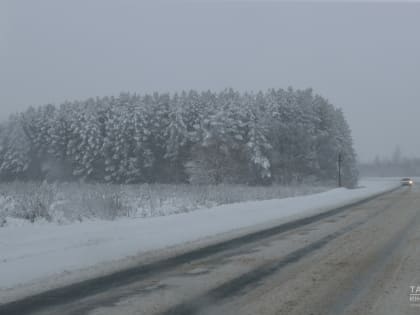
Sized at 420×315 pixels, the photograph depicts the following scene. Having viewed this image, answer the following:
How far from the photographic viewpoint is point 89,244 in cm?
1241

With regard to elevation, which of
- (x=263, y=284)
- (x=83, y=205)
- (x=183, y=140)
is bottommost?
(x=263, y=284)

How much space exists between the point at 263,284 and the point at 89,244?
5455 mm

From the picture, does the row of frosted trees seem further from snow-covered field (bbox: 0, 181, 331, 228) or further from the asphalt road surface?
the asphalt road surface

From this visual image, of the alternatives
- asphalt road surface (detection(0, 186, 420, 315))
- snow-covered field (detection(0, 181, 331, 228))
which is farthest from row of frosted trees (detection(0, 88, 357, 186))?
asphalt road surface (detection(0, 186, 420, 315))

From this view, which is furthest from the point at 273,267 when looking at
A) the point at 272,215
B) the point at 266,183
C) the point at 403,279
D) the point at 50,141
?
the point at 50,141

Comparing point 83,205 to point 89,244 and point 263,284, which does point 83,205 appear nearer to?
point 89,244

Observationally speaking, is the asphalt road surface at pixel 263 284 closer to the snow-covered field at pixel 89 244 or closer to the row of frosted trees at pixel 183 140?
the snow-covered field at pixel 89 244

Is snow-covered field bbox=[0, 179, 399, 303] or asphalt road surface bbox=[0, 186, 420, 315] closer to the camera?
asphalt road surface bbox=[0, 186, 420, 315]

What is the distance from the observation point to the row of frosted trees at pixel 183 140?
6147cm

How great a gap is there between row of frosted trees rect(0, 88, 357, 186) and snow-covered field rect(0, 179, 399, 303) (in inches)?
1644

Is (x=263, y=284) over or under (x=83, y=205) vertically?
under

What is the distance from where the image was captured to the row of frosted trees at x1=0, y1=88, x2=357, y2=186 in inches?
2420

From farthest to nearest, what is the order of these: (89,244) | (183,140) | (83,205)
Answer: (183,140) < (83,205) < (89,244)

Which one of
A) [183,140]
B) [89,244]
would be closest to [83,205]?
[89,244]
